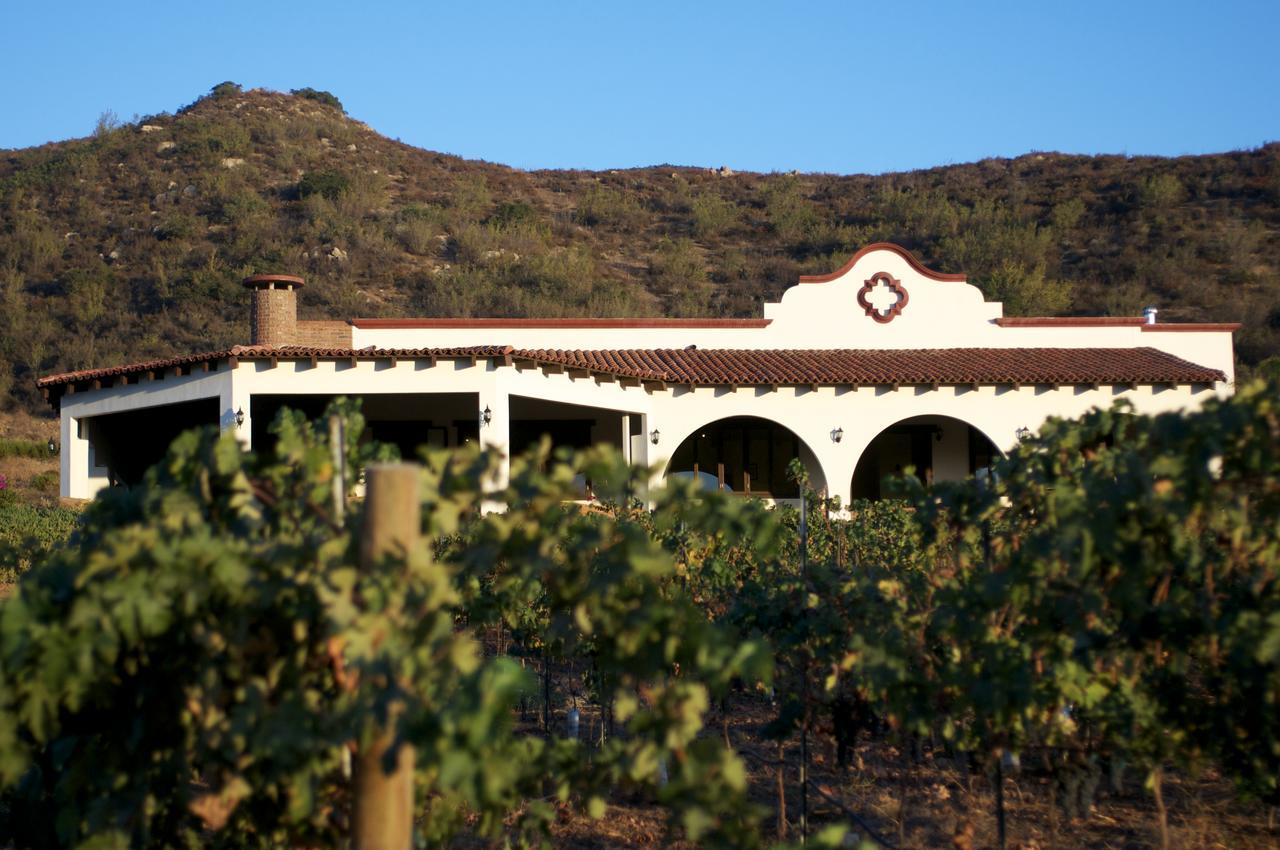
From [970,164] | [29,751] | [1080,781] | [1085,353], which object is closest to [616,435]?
[1085,353]

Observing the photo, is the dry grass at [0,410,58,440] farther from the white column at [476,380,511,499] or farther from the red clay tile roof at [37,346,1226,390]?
the white column at [476,380,511,499]

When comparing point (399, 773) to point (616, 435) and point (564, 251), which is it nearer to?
point (616, 435)

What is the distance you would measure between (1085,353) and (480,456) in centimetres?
1903

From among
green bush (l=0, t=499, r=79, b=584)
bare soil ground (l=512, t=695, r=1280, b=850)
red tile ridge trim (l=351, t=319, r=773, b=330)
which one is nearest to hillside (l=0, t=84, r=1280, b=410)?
red tile ridge trim (l=351, t=319, r=773, b=330)

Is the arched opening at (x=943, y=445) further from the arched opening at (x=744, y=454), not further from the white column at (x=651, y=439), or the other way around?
the white column at (x=651, y=439)

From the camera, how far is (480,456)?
294 centimetres

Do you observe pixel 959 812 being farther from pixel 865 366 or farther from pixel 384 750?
pixel 865 366

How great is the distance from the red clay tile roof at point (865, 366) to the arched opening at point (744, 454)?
4.35ft

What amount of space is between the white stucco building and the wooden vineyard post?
41.6ft

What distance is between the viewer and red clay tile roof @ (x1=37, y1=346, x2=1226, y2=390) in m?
17.3

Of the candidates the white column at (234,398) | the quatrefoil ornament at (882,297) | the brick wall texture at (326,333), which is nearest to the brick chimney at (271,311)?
the brick wall texture at (326,333)

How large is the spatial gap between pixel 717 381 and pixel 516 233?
23.6 metres

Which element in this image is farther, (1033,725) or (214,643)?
(1033,725)

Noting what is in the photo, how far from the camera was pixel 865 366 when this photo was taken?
61.4 feet
